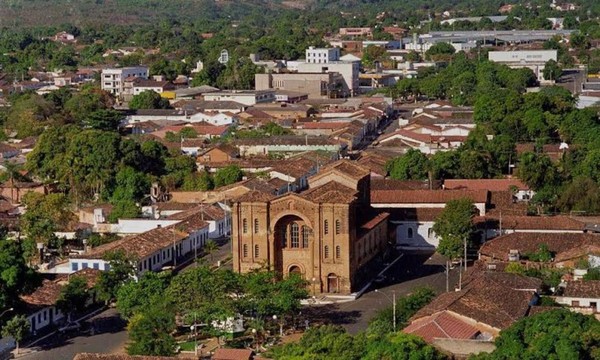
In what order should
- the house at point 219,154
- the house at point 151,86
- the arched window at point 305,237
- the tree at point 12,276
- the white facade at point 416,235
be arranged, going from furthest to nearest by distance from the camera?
the house at point 151,86
the house at point 219,154
the white facade at point 416,235
the arched window at point 305,237
the tree at point 12,276

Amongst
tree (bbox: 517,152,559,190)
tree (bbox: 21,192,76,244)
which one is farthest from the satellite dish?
tree (bbox: 517,152,559,190)

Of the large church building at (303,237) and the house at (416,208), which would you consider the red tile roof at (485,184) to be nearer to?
the house at (416,208)

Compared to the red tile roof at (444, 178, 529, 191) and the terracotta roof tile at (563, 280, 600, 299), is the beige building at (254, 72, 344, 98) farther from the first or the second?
the terracotta roof tile at (563, 280, 600, 299)

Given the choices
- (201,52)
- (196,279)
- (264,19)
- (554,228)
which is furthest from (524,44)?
(196,279)

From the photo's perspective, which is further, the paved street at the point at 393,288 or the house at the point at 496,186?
the house at the point at 496,186

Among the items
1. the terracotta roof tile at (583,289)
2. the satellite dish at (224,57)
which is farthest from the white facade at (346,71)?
the terracotta roof tile at (583,289)

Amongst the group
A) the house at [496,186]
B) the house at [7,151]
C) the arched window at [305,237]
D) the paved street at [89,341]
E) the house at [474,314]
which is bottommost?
the paved street at [89,341]

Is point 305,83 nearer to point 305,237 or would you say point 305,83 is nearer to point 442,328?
point 305,237
